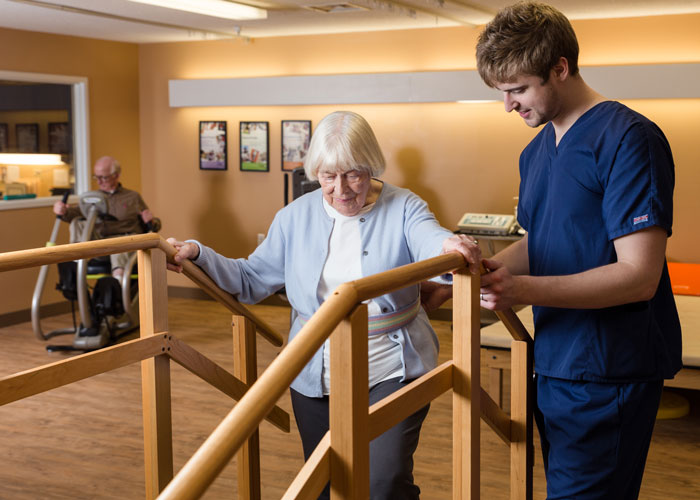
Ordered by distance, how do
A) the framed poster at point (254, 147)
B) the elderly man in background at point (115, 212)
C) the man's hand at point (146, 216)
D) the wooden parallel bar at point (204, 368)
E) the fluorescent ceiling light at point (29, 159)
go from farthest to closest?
the framed poster at point (254, 147)
the fluorescent ceiling light at point (29, 159)
the man's hand at point (146, 216)
the elderly man in background at point (115, 212)
the wooden parallel bar at point (204, 368)

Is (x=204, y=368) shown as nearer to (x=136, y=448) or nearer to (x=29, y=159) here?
(x=136, y=448)

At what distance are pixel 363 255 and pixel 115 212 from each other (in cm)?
474

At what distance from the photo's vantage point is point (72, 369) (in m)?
1.96

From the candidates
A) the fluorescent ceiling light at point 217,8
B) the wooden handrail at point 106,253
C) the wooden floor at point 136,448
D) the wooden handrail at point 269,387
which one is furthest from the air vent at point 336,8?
the wooden handrail at point 269,387

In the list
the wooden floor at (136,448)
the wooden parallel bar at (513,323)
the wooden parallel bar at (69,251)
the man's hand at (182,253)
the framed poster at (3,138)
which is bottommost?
the wooden floor at (136,448)

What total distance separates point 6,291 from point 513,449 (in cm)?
575

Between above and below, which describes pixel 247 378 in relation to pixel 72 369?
below

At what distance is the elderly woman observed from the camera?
6.97 feet

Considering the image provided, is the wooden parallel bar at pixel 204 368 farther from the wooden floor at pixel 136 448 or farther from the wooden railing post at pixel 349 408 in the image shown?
the wooden floor at pixel 136 448

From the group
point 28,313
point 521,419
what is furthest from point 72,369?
point 28,313

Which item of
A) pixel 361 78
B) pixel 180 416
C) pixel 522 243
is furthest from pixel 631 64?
pixel 522 243

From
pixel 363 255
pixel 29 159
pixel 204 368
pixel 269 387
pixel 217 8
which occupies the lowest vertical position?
pixel 204 368

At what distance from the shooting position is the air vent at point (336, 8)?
18.4ft

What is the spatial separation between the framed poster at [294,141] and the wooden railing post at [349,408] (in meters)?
6.08
